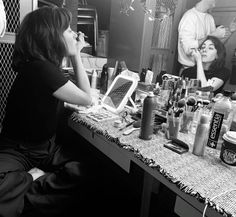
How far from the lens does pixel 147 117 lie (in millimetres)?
1050

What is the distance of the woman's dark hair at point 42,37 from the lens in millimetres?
1187

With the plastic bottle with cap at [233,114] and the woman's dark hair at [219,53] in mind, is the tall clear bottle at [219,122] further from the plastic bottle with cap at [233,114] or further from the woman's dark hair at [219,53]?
the woman's dark hair at [219,53]

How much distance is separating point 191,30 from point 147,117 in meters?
0.71

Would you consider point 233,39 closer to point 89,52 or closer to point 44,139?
point 44,139

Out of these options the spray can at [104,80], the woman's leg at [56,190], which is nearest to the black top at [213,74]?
the spray can at [104,80]

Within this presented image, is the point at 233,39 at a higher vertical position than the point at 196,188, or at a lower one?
higher

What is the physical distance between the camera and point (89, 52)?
219cm

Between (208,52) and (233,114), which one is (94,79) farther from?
(233,114)

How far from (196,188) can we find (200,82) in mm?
848

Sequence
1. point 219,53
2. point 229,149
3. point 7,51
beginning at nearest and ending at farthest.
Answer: point 229,149 → point 219,53 → point 7,51

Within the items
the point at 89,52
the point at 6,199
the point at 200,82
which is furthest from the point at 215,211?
the point at 89,52

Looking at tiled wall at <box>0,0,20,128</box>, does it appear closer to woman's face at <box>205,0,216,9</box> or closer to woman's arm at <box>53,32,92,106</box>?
woman's arm at <box>53,32,92,106</box>

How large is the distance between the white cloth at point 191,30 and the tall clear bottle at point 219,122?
1.50 ft

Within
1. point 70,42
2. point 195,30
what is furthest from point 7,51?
point 195,30
